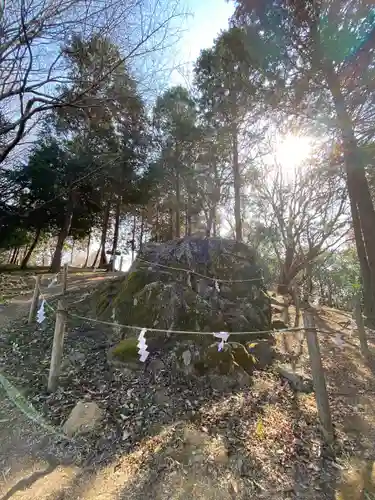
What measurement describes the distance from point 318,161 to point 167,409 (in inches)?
299

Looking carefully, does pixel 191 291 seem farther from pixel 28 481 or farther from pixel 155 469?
pixel 28 481

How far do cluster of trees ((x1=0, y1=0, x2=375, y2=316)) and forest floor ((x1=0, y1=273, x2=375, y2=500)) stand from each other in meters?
2.43

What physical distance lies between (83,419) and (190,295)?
257 cm

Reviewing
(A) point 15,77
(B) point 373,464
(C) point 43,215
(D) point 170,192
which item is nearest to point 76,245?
(C) point 43,215

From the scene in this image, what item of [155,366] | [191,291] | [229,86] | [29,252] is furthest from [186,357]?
[29,252]

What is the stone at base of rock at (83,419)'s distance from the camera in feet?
9.24

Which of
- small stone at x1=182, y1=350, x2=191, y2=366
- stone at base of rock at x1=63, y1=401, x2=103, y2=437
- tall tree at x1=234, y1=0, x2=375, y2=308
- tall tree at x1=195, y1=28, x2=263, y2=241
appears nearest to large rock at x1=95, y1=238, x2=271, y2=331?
small stone at x1=182, y1=350, x2=191, y2=366

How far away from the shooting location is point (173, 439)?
8.92 ft

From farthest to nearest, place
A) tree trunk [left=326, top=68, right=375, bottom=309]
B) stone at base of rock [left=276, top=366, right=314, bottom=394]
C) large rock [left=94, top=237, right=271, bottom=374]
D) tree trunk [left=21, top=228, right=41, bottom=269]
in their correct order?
tree trunk [left=21, top=228, right=41, bottom=269]
tree trunk [left=326, top=68, right=375, bottom=309]
large rock [left=94, top=237, right=271, bottom=374]
stone at base of rock [left=276, top=366, right=314, bottom=394]

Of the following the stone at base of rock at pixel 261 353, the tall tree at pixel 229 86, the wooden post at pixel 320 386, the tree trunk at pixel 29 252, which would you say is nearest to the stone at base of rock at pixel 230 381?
the stone at base of rock at pixel 261 353

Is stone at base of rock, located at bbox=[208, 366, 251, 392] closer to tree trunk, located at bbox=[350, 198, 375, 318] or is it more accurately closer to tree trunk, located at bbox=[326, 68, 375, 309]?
tree trunk, located at bbox=[326, 68, 375, 309]

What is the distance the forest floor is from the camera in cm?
226

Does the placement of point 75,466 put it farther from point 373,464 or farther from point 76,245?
point 76,245

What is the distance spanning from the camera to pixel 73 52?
314 centimetres
